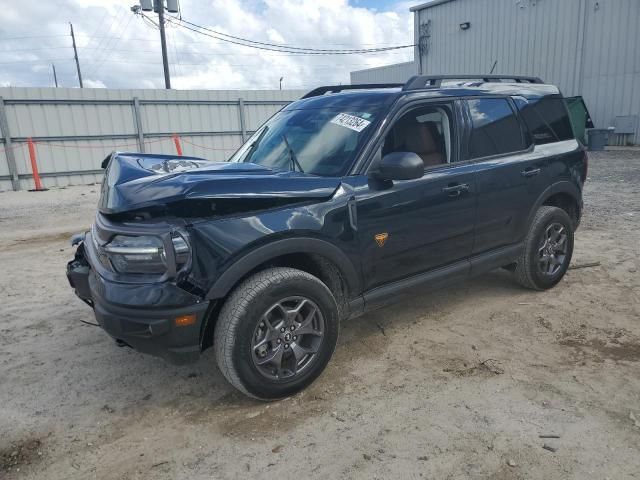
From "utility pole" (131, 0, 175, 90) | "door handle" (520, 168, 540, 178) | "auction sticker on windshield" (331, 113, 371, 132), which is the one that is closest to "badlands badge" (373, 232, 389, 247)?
"auction sticker on windshield" (331, 113, 371, 132)

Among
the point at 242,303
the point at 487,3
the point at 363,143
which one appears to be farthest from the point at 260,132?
the point at 487,3

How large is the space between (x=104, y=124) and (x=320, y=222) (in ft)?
46.4

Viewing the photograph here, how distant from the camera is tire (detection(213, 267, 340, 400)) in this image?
2686mm

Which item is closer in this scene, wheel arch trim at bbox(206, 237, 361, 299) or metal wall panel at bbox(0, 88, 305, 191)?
wheel arch trim at bbox(206, 237, 361, 299)

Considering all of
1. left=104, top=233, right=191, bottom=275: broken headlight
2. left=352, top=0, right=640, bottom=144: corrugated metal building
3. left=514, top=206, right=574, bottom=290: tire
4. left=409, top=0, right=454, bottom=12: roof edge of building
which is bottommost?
left=514, top=206, right=574, bottom=290: tire

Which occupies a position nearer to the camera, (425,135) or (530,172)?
(425,135)

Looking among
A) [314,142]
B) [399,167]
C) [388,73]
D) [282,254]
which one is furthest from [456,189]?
[388,73]

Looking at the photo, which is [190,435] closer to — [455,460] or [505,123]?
[455,460]

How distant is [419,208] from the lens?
11.2ft

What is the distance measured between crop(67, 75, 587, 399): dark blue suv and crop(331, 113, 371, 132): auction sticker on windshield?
10 mm

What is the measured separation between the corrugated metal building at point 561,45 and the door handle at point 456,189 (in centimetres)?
1497

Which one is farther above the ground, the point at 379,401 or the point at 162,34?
the point at 162,34

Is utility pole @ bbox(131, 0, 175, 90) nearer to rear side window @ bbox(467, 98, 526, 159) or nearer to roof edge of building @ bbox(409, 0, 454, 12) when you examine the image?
roof edge of building @ bbox(409, 0, 454, 12)

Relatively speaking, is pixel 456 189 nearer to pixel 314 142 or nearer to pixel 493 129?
pixel 493 129
